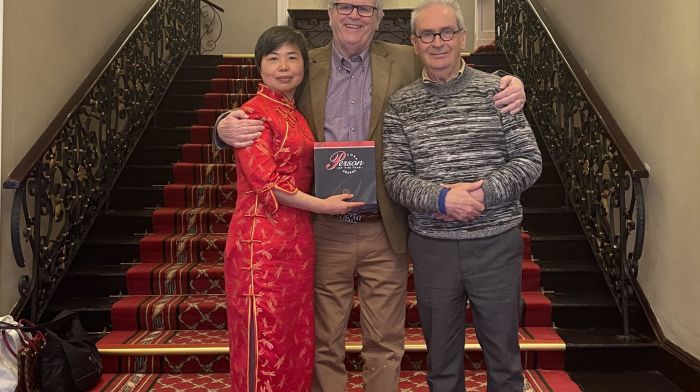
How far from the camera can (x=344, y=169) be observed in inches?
74.2

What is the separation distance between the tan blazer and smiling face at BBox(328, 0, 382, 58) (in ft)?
0.26

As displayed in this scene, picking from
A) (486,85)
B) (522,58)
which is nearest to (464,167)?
(486,85)

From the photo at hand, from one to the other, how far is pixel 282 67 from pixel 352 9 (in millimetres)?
307

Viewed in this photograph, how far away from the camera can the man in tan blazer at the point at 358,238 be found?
2.02 meters

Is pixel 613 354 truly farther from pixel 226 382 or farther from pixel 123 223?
pixel 123 223

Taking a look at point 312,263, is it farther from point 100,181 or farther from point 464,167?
point 100,181

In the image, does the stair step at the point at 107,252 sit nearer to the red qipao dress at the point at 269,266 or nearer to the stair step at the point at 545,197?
the red qipao dress at the point at 269,266

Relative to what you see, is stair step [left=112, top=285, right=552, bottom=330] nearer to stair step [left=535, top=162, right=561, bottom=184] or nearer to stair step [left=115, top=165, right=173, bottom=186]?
stair step [left=535, top=162, right=561, bottom=184]

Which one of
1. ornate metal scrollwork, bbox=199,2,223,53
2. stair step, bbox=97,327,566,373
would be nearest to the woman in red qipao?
stair step, bbox=97,327,566,373

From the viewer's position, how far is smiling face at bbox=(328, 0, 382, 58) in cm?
199

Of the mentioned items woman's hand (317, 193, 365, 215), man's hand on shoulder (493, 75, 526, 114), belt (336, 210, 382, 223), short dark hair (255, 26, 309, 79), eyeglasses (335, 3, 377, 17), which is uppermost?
eyeglasses (335, 3, 377, 17)

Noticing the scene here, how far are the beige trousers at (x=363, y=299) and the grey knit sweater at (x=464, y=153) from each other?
20 centimetres

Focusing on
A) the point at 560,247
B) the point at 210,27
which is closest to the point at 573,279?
the point at 560,247

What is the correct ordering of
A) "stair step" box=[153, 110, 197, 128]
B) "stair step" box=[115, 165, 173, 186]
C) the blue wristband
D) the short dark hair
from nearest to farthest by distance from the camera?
the blue wristband
the short dark hair
"stair step" box=[115, 165, 173, 186]
"stair step" box=[153, 110, 197, 128]
